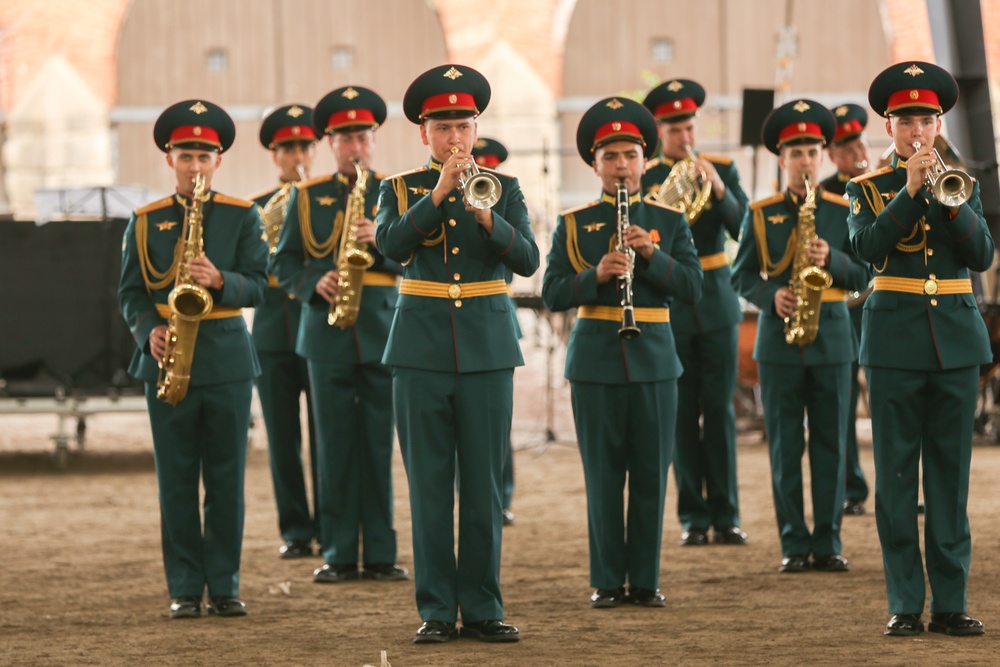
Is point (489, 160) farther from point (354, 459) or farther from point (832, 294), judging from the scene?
point (832, 294)

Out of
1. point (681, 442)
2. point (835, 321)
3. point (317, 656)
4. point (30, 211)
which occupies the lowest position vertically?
point (317, 656)

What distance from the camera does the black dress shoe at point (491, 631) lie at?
5.55 meters

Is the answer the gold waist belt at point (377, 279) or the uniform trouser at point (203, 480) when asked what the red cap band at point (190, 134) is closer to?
the uniform trouser at point (203, 480)

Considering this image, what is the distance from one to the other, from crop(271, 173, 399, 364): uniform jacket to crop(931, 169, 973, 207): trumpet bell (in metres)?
2.74

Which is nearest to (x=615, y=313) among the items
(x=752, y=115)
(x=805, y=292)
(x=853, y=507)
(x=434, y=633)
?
(x=805, y=292)

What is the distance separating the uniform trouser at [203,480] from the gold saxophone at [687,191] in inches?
101

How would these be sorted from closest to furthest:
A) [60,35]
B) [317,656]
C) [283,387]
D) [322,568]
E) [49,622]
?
[317,656], [49,622], [322,568], [283,387], [60,35]

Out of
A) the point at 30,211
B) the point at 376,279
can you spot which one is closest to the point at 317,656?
the point at 376,279

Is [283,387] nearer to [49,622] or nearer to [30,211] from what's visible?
[49,622]

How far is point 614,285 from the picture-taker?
244 inches

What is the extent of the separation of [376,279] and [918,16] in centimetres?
1391

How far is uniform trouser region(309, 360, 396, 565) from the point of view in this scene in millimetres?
7098

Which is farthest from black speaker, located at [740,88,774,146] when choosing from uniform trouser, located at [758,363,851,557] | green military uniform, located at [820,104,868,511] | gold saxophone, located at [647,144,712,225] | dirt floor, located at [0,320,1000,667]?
uniform trouser, located at [758,363,851,557]

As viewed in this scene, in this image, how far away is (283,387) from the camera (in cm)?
776
